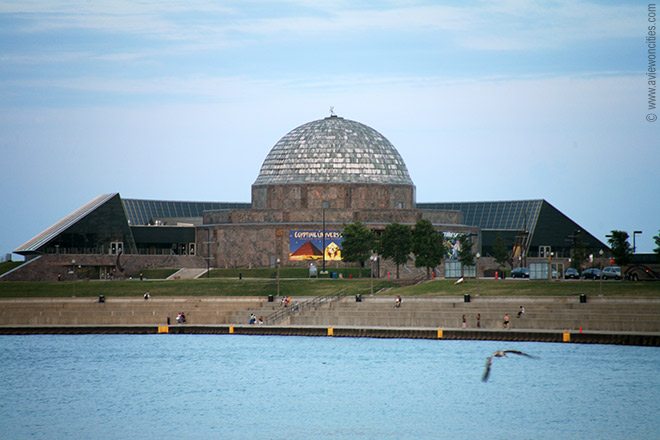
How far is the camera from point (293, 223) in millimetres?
89875

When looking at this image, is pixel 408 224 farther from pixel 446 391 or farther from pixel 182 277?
pixel 446 391

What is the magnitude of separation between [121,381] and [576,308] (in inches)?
745

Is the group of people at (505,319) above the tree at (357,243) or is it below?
below

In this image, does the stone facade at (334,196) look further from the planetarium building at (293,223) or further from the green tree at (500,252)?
the green tree at (500,252)

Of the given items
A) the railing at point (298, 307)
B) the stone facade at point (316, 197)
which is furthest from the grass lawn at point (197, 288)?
the stone facade at point (316, 197)

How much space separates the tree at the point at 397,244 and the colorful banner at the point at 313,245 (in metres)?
6.18

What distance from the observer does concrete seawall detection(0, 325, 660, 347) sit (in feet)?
181

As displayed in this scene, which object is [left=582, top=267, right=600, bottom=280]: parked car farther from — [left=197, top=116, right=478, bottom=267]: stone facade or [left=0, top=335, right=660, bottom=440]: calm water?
[left=197, top=116, right=478, bottom=267]: stone facade

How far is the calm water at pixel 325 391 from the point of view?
41094mm

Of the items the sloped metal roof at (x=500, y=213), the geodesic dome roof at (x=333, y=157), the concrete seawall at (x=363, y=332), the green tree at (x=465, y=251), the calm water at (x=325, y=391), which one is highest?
the geodesic dome roof at (x=333, y=157)

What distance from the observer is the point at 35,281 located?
85438 mm

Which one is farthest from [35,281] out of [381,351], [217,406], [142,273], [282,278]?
[217,406]

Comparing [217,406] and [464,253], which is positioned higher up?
[464,253]

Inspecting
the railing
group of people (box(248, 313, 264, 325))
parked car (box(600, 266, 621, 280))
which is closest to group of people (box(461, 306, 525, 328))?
the railing
